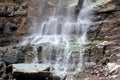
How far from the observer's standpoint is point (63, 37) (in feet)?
52.5

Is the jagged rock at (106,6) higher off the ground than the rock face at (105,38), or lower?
higher

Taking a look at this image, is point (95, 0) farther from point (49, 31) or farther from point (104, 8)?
point (49, 31)

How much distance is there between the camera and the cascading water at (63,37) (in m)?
13.4

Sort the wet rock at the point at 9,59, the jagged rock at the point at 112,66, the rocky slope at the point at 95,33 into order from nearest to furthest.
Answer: the jagged rock at the point at 112,66 → the rocky slope at the point at 95,33 → the wet rock at the point at 9,59

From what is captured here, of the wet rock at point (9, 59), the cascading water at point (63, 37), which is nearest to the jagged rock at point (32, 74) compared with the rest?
the cascading water at point (63, 37)

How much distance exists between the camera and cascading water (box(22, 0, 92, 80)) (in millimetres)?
13400

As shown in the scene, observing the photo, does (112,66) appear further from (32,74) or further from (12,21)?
(12,21)

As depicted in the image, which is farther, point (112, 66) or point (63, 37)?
point (63, 37)

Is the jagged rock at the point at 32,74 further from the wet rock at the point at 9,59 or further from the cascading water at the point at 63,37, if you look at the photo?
the wet rock at the point at 9,59

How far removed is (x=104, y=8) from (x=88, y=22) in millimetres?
1223

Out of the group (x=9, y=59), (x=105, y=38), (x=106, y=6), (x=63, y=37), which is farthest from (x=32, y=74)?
(x=106, y=6)

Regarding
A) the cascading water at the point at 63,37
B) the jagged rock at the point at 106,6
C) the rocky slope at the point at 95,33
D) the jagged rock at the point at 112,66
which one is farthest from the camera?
the jagged rock at the point at 106,6

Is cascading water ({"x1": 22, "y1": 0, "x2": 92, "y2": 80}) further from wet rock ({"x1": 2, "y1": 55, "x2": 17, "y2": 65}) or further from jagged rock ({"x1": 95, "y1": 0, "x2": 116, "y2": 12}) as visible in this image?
wet rock ({"x1": 2, "y1": 55, "x2": 17, "y2": 65})

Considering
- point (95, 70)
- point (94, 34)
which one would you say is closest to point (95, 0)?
point (94, 34)
